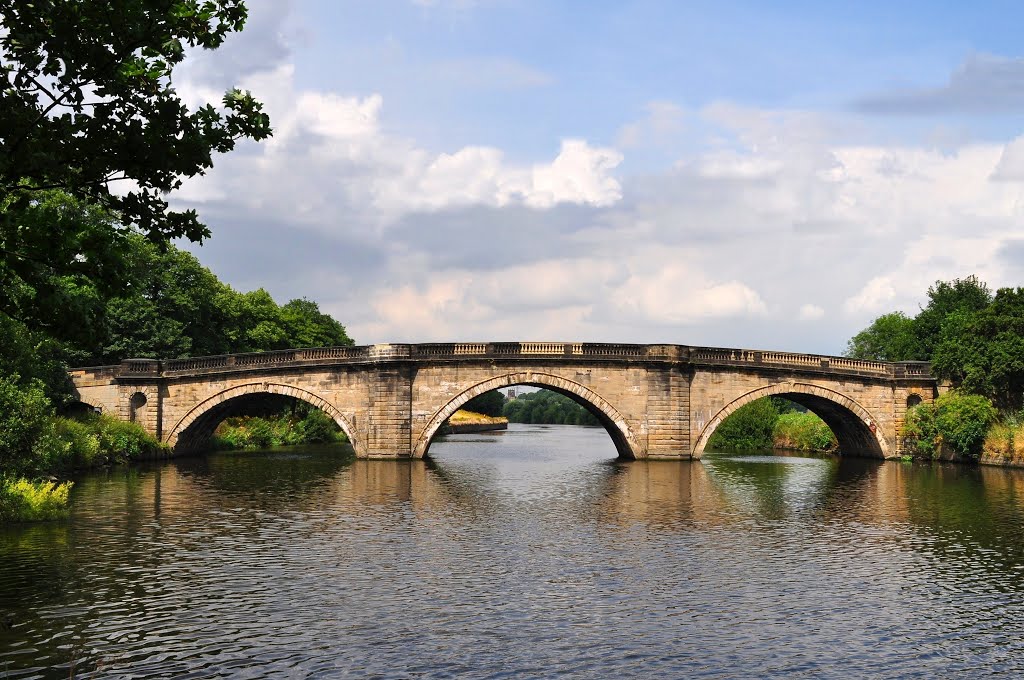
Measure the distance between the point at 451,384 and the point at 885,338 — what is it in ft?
178

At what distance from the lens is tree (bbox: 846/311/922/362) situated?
223ft

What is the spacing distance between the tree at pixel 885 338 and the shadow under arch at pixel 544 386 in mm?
31274

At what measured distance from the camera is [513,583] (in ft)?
59.6

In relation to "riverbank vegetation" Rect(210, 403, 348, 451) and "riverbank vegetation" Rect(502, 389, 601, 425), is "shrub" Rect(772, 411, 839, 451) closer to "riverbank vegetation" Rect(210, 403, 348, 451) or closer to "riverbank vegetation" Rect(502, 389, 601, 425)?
"riverbank vegetation" Rect(210, 403, 348, 451)

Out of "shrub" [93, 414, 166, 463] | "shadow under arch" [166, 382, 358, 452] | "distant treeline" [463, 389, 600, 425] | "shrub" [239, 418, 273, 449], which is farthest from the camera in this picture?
"distant treeline" [463, 389, 600, 425]

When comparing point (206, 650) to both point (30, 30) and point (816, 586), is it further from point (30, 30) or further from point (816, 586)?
point (816, 586)

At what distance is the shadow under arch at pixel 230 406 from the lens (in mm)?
45312

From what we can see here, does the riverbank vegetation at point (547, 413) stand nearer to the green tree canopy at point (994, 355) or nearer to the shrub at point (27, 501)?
the green tree canopy at point (994, 355)

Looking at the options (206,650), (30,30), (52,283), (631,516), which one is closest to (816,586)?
(631,516)

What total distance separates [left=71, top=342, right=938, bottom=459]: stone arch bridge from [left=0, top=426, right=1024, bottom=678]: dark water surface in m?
11.0

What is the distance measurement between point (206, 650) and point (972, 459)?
142ft

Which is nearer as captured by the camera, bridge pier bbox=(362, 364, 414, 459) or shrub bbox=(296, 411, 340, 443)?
bridge pier bbox=(362, 364, 414, 459)

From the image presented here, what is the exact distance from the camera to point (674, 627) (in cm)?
1524

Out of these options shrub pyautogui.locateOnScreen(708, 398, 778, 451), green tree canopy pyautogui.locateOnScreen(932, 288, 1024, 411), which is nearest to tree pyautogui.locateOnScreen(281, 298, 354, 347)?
shrub pyautogui.locateOnScreen(708, 398, 778, 451)
